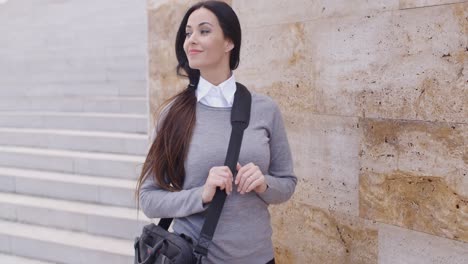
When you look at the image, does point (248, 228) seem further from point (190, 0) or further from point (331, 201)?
point (190, 0)

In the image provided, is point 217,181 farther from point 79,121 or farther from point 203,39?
point 79,121

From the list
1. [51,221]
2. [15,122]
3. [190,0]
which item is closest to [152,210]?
[190,0]

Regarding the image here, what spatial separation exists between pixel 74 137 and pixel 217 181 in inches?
158

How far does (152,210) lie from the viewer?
1.64m

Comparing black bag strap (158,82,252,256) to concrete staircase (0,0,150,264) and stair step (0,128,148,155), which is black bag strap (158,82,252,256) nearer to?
concrete staircase (0,0,150,264)

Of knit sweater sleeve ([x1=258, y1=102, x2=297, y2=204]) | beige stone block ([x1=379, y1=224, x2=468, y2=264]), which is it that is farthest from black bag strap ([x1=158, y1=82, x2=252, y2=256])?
beige stone block ([x1=379, y1=224, x2=468, y2=264])

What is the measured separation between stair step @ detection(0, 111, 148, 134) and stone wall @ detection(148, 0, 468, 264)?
2.29m

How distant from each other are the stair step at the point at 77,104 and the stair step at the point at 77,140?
1.71 feet

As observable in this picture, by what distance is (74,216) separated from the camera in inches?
164

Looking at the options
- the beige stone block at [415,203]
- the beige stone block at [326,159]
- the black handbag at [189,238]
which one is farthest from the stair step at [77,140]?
the black handbag at [189,238]

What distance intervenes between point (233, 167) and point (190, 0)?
7.75 feet

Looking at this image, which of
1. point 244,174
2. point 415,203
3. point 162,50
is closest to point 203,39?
point 244,174

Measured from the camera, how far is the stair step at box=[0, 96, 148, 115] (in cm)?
556

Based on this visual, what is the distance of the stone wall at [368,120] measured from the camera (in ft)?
6.86
